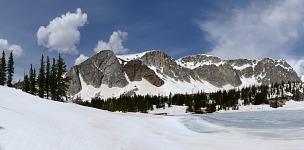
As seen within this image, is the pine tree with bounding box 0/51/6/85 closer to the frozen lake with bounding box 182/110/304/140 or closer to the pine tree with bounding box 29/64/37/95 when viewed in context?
the pine tree with bounding box 29/64/37/95

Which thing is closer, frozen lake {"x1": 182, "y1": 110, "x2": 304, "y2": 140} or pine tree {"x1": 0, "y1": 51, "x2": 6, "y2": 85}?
frozen lake {"x1": 182, "y1": 110, "x2": 304, "y2": 140}

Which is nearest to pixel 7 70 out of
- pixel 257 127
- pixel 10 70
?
pixel 10 70

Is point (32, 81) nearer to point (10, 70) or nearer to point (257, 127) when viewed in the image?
point (10, 70)

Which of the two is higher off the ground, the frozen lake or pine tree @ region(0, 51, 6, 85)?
pine tree @ region(0, 51, 6, 85)

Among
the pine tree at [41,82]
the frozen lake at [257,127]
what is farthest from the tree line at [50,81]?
the frozen lake at [257,127]

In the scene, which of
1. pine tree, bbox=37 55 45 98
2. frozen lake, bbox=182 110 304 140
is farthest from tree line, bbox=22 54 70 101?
frozen lake, bbox=182 110 304 140

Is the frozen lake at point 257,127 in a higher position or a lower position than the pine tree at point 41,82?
lower

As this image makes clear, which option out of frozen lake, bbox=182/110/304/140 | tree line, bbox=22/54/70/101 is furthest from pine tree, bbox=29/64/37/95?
frozen lake, bbox=182/110/304/140

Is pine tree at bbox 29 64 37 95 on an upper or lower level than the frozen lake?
upper

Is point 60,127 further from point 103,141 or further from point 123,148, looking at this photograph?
point 123,148

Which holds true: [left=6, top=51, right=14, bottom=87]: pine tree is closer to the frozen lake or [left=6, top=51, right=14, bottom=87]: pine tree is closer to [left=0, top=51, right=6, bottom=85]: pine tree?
[left=0, top=51, right=6, bottom=85]: pine tree

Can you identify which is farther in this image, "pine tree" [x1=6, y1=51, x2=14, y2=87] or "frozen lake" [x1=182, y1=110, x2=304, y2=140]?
"pine tree" [x1=6, y1=51, x2=14, y2=87]

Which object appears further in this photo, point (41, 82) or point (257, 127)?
point (41, 82)

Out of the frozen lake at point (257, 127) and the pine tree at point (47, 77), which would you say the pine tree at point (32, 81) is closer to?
the pine tree at point (47, 77)
